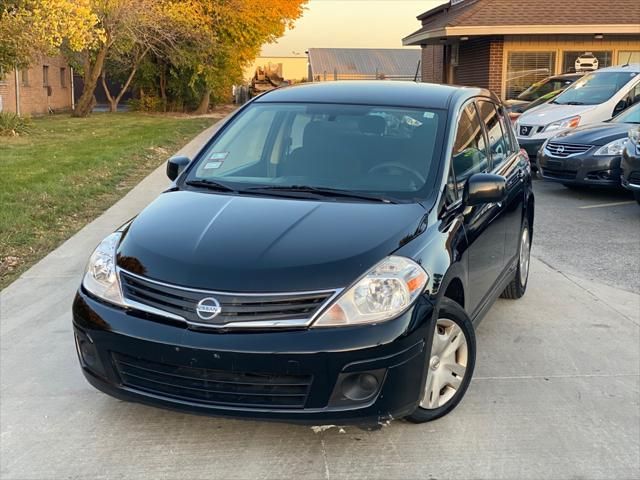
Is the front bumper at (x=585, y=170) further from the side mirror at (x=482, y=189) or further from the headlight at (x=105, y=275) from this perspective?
the headlight at (x=105, y=275)

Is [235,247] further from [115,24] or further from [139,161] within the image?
[115,24]

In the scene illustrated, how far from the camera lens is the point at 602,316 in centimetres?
536

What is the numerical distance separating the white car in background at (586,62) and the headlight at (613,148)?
11908 mm

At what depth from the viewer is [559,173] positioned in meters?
10.7

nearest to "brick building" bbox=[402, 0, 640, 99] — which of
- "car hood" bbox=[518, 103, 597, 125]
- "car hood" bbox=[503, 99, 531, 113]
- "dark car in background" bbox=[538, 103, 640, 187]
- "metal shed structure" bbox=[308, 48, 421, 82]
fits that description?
"car hood" bbox=[503, 99, 531, 113]

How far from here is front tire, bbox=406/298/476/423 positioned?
11.3 feet

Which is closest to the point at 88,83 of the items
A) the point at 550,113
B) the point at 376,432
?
the point at 550,113

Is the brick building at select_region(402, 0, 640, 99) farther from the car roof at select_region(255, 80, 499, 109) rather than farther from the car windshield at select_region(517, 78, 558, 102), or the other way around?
the car roof at select_region(255, 80, 499, 109)

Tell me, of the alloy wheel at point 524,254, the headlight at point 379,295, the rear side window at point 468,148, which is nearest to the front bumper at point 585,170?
the alloy wheel at point 524,254

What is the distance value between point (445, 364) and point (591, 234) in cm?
537

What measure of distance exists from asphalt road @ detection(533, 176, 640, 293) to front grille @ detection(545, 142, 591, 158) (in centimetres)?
67

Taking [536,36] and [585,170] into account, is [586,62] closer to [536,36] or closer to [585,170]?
[536,36]

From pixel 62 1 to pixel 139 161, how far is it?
5.17m

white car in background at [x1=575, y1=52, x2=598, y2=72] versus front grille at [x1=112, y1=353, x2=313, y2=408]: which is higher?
white car in background at [x1=575, y1=52, x2=598, y2=72]
